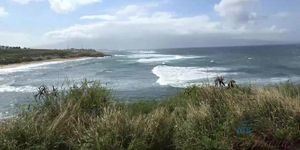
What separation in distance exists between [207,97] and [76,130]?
2681 mm

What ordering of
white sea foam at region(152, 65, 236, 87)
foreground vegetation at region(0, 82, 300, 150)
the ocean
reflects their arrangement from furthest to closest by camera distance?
1. white sea foam at region(152, 65, 236, 87)
2. the ocean
3. foreground vegetation at region(0, 82, 300, 150)

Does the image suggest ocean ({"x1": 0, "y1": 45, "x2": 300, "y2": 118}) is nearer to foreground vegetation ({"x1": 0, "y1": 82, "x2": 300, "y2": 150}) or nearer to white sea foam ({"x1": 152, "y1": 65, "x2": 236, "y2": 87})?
white sea foam ({"x1": 152, "y1": 65, "x2": 236, "y2": 87})

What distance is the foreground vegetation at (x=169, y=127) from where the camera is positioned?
6.67m

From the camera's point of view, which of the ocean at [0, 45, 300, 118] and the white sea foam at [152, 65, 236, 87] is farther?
the white sea foam at [152, 65, 236, 87]

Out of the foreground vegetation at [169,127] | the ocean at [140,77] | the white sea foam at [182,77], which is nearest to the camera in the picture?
the foreground vegetation at [169,127]

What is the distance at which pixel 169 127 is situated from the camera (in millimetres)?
7293

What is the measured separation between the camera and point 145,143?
6.81 meters

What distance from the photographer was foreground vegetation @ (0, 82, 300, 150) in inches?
263

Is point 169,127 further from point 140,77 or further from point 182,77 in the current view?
point 140,77

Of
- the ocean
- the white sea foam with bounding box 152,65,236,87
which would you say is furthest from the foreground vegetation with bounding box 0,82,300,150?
the white sea foam with bounding box 152,65,236,87

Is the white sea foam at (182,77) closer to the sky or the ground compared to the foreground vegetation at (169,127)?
closer to the ground

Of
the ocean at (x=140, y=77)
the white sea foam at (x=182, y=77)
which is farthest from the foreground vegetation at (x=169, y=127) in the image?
the white sea foam at (x=182, y=77)

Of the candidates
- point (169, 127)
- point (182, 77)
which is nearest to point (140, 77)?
point (182, 77)

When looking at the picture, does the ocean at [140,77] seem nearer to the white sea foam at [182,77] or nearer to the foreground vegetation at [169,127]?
the white sea foam at [182,77]
